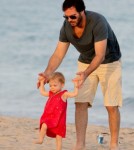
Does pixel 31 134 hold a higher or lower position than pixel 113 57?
lower

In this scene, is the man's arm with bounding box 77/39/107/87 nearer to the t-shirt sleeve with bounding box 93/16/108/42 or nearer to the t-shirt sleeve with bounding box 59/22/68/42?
the t-shirt sleeve with bounding box 93/16/108/42

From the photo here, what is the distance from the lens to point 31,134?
988cm

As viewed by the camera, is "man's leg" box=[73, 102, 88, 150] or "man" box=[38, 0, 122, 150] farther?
"man's leg" box=[73, 102, 88, 150]

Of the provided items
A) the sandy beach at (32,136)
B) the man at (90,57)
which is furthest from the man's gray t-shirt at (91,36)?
the sandy beach at (32,136)

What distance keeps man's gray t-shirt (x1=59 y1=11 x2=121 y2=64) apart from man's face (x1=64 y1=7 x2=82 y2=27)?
0.20 meters

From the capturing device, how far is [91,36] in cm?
784

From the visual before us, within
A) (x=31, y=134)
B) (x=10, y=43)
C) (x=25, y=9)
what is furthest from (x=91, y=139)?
(x=25, y=9)

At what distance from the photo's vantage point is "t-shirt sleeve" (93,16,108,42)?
777 cm

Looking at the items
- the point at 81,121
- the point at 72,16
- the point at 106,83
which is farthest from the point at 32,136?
the point at 72,16

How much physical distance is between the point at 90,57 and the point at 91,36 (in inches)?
12.9

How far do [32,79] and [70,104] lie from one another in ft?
7.85

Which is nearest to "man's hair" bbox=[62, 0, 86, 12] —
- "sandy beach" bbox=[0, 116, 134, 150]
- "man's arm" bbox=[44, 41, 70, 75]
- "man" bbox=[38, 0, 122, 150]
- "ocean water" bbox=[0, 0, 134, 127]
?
"man" bbox=[38, 0, 122, 150]

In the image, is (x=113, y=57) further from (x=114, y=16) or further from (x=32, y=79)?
(x=114, y=16)

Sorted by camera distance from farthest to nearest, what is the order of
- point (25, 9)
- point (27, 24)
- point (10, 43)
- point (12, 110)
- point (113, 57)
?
point (25, 9)
point (27, 24)
point (10, 43)
point (12, 110)
point (113, 57)
